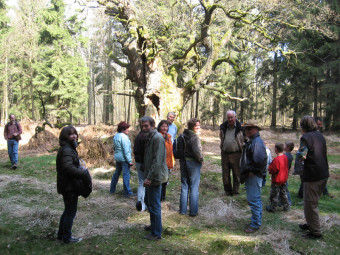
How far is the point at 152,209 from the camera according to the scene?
13.6ft

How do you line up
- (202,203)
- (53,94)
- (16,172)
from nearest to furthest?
(202,203) < (16,172) < (53,94)

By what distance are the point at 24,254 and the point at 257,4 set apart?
12.4m

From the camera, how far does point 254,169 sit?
14.8 feet

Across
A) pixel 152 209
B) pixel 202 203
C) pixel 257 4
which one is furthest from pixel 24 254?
pixel 257 4

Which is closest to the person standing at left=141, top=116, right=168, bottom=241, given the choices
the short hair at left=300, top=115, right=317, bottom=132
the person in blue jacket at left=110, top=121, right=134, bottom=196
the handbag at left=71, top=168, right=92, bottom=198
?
the handbag at left=71, top=168, right=92, bottom=198

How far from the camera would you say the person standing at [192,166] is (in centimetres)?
518

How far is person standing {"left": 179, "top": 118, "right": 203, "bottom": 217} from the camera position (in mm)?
5176

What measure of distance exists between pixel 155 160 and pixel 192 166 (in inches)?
53.7

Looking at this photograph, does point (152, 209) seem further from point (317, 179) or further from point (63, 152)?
point (317, 179)

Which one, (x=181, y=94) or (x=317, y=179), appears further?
(x=181, y=94)

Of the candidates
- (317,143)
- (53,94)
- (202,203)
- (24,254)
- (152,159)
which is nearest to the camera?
(24,254)

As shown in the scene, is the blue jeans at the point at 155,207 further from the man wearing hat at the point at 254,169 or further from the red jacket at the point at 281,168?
the red jacket at the point at 281,168

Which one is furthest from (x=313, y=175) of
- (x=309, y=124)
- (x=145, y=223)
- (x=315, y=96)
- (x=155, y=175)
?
(x=315, y=96)

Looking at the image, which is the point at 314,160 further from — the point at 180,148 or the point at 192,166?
the point at 180,148
